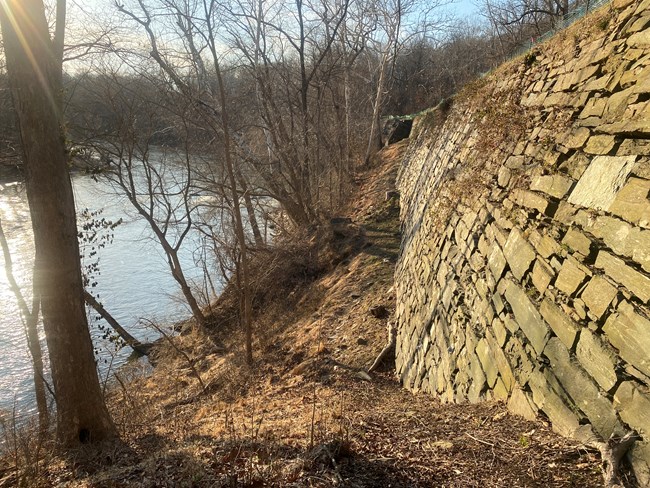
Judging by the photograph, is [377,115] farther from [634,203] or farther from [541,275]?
[634,203]

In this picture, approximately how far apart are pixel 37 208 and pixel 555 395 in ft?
15.9

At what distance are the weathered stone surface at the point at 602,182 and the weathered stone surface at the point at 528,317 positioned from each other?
0.79 meters

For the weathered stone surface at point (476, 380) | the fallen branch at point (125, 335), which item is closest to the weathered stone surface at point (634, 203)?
the weathered stone surface at point (476, 380)

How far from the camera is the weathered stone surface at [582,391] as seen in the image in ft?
7.64

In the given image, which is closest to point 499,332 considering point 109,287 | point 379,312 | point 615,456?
point 615,456

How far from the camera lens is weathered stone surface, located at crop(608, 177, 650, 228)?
7.73 ft

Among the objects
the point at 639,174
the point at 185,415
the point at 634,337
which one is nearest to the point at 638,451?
the point at 634,337

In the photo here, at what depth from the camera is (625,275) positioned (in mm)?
2383

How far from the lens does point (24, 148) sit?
4504 mm

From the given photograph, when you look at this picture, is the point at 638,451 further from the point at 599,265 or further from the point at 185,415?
the point at 185,415

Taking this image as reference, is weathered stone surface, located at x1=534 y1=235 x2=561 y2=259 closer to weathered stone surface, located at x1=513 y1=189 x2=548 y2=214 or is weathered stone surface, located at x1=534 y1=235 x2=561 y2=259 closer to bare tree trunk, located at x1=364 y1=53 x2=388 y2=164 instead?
weathered stone surface, located at x1=513 y1=189 x2=548 y2=214

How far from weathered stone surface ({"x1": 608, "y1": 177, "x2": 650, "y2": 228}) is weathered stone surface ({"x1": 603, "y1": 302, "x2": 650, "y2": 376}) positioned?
0.47 meters

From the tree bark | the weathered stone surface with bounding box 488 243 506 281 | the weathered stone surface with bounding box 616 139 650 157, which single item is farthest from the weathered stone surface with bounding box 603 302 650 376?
the tree bark

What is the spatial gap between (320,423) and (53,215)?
3.35 meters
